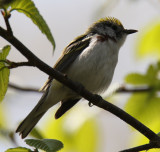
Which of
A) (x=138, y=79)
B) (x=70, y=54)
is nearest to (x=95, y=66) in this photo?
(x=70, y=54)

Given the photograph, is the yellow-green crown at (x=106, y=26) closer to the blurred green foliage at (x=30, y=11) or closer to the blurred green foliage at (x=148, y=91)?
the blurred green foliage at (x=148, y=91)

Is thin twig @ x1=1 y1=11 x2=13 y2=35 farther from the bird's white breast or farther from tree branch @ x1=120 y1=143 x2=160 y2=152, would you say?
the bird's white breast

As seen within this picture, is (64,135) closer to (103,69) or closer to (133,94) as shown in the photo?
(133,94)

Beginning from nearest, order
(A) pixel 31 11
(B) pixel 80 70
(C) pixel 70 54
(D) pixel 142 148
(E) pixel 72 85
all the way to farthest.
→ (A) pixel 31 11 < (D) pixel 142 148 < (E) pixel 72 85 < (B) pixel 80 70 < (C) pixel 70 54

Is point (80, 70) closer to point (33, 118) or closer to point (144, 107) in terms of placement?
point (33, 118)

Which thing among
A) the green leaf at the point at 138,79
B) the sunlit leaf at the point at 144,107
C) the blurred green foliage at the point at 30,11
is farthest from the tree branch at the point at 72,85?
the green leaf at the point at 138,79

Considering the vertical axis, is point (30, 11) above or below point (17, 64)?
above
